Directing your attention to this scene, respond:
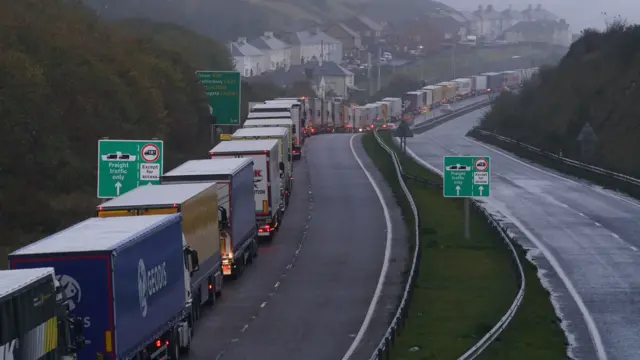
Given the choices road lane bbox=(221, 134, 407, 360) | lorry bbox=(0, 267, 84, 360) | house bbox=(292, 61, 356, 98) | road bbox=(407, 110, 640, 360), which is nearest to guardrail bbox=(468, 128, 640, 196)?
road bbox=(407, 110, 640, 360)

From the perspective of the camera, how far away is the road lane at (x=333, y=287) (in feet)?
80.3

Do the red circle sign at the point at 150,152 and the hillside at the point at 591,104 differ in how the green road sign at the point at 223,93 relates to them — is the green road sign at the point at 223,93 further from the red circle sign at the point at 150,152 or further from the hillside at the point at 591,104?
the red circle sign at the point at 150,152

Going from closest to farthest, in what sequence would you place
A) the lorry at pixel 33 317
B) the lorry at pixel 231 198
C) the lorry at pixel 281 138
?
the lorry at pixel 33 317
the lorry at pixel 231 198
the lorry at pixel 281 138

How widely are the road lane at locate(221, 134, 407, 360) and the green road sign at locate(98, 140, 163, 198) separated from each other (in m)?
4.78

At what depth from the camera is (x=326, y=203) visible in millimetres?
53812

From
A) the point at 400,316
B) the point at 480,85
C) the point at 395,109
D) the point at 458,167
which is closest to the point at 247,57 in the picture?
the point at 480,85

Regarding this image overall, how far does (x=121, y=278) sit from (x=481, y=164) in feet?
75.7

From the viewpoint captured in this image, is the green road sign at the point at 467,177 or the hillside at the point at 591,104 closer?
the green road sign at the point at 467,177

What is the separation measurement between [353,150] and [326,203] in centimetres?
3084

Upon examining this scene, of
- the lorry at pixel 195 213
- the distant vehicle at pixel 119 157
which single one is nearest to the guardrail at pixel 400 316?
the lorry at pixel 195 213

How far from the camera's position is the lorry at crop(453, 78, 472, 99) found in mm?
160812

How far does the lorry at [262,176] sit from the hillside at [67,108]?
5150 mm

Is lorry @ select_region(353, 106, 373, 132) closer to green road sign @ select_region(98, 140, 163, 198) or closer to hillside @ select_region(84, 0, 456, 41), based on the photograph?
hillside @ select_region(84, 0, 456, 41)

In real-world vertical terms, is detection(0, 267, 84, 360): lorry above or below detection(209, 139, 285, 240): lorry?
above
